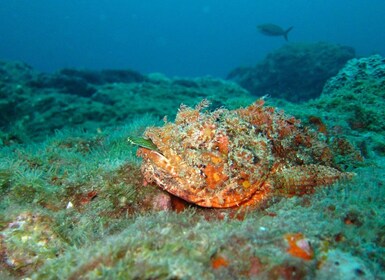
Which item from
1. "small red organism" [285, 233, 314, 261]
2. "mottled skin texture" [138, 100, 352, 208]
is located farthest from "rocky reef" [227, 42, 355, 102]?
"small red organism" [285, 233, 314, 261]

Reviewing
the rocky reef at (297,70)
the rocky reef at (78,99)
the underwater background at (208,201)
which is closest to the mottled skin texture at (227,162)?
the underwater background at (208,201)

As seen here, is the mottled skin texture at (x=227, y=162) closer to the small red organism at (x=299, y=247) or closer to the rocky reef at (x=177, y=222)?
the rocky reef at (x=177, y=222)

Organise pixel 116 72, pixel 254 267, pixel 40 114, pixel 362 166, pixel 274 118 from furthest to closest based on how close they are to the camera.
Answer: pixel 116 72 < pixel 40 114 < pixel 362 166 < pixel 274 118 < pixel 254 267

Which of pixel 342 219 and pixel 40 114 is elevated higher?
pixel 40 114

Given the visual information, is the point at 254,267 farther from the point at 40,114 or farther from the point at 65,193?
the point at 40,114

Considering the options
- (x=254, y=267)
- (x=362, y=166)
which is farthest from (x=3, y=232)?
(x=362, y=166)

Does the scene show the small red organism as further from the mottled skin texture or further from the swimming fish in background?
the swimming fish in background

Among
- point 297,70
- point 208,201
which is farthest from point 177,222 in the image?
point 297,70
